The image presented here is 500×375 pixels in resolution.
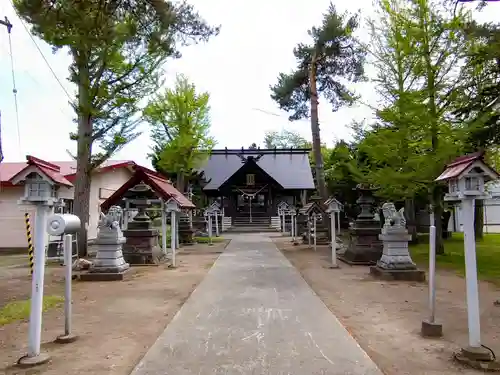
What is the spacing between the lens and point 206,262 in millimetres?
14484

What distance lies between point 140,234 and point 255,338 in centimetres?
897

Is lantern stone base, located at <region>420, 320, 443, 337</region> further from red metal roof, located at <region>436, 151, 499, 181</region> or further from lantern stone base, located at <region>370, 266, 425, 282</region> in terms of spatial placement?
lantern stone base, located at <region>370, 266, 425, 282</region>

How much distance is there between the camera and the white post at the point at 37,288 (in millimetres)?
4770

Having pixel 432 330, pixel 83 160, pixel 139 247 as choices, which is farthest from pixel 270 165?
pixel 432 330

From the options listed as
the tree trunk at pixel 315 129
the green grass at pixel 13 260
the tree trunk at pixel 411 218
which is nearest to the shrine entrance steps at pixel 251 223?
the tree trunk at pixel 411 218

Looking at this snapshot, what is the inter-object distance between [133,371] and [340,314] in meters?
3.75

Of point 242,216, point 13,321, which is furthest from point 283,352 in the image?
point 242,216

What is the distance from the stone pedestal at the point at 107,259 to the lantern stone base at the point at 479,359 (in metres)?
8.33

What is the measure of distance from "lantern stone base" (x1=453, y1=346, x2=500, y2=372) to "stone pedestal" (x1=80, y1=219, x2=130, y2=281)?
833 cm

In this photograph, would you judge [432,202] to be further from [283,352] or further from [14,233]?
[14,233]

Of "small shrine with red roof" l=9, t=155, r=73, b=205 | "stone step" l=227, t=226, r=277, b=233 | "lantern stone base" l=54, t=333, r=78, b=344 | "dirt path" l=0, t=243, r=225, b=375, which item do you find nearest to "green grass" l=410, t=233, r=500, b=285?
"dirt path" l=0, t=243, r=225, b=375

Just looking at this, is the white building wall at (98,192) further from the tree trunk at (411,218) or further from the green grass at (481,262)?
the tree trunk at (411,218)

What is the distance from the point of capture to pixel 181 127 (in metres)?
28.7

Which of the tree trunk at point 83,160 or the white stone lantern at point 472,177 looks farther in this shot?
the tree trunk at point 83,160
